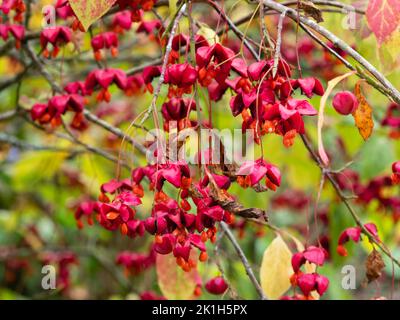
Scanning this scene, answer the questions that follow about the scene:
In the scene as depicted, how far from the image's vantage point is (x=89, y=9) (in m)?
1.19

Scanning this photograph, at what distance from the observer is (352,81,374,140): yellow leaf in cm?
122

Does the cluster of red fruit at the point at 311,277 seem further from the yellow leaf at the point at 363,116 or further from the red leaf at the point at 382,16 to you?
the red leaf at the point at 382,16

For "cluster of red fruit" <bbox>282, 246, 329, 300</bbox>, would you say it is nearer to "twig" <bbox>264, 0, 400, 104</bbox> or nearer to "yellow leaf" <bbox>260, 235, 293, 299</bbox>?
"yellow leaf" <bbox>260, 235, 293, 299</bbox>

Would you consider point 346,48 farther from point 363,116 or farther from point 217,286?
point 217,286

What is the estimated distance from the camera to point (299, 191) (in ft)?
12.6

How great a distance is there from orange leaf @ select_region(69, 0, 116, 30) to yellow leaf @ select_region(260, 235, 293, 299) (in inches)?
29.6

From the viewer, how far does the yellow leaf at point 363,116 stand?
1.22 metres

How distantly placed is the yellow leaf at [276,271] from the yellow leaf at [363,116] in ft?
1.64

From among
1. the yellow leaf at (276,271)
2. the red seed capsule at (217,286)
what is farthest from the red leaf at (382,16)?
the red seed capsule at (217,286)

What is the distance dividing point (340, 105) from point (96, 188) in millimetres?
2257

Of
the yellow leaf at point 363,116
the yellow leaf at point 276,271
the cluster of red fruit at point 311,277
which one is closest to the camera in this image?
the yellow leaf at point 363,116
